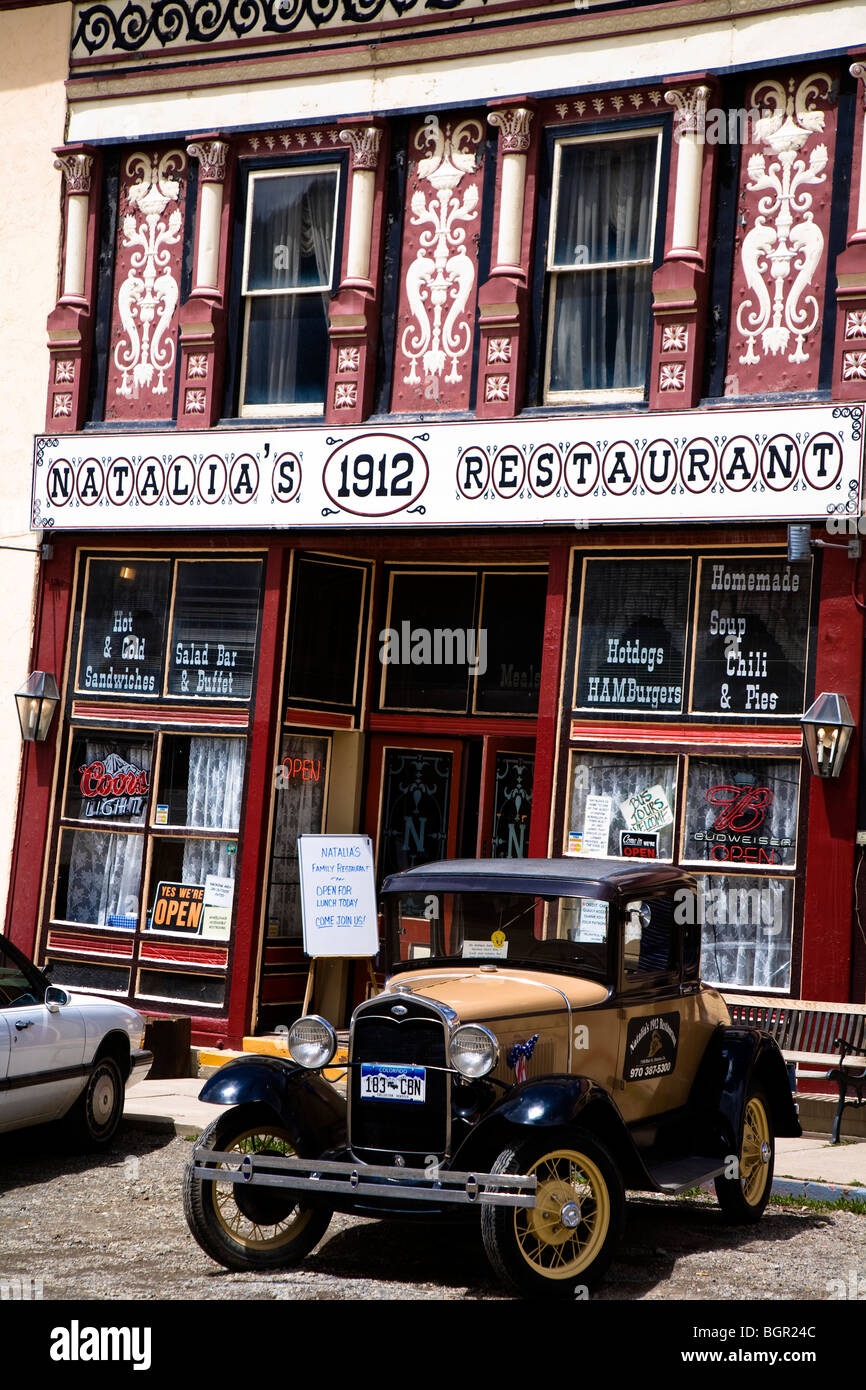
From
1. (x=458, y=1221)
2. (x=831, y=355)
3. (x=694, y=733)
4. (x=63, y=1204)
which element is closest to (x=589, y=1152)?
(x=458, y=1221)

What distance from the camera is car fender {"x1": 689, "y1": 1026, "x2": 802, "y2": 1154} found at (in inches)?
345

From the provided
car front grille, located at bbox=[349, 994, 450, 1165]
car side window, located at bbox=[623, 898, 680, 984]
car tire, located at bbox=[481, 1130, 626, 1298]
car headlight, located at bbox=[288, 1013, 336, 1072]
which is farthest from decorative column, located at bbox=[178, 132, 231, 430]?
car tire, located at bbox=[481, 1130, 626, 1298]

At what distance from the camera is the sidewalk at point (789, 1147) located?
9750 mm

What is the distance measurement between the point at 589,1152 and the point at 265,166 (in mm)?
10365

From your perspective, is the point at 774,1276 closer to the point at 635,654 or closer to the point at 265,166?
the point at 635,654

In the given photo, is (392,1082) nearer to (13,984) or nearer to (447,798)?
(13,984)

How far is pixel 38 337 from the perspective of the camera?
15.6 m

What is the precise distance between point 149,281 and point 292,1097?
9573 mm

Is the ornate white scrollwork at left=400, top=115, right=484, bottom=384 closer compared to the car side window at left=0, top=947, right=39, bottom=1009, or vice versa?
the car side window at left=0, top=947, right=39, bottom=1009

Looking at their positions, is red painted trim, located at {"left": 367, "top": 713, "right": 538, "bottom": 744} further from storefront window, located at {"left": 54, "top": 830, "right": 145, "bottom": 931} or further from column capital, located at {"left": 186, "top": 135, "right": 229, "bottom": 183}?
column capital, located at {"left": 186, "top": 135, "right": 229, "bottom": 183}

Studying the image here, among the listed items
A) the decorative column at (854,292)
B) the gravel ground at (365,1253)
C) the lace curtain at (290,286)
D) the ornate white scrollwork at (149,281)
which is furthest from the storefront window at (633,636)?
the ornate white scrollwork at (149,281)

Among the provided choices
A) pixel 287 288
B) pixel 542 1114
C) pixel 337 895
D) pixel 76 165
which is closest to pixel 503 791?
pixel 337 895

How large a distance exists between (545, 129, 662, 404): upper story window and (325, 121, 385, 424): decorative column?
5.20 feet

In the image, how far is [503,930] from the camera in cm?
855
